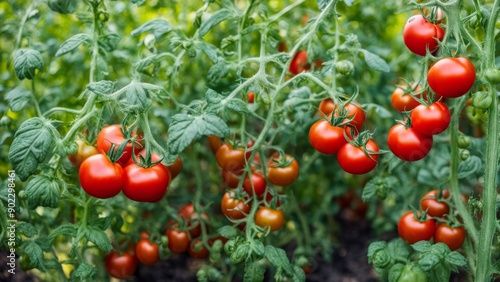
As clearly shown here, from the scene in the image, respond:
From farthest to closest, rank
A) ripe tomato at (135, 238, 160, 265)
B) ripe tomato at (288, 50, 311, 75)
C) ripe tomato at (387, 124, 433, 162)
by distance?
1. ripe tomato at (288, 50, 311, 75)
2. ripe tomato at (135, 238, 160, 265)
3. ripe tomato at (387, 124, 433, 162)

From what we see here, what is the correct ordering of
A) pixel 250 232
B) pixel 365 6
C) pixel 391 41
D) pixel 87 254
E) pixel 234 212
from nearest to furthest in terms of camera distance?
pixel 250 232, pixel 234 212, pixel 87 254, pixel 365 6, pixel 391 41

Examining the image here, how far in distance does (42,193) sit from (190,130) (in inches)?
15.9

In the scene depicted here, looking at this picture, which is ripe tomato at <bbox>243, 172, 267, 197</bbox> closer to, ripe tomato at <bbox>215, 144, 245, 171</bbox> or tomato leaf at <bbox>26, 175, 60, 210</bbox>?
ripe tomato at <bbox>215, 144, 245, 171</bbox>

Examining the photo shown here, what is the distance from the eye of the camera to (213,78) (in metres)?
1.63

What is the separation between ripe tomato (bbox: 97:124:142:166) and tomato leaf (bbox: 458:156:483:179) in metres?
0.98

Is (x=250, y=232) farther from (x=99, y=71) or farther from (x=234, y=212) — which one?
(x=99, y=71)

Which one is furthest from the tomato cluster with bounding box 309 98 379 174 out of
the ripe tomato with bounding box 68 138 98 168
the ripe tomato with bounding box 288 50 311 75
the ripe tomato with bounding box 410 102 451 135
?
the ripe tomato with bounding box 68 138 98 168

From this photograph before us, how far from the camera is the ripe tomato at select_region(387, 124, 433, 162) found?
1.40 meters

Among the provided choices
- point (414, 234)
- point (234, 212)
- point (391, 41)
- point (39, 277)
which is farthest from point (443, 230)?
point (39, 277)

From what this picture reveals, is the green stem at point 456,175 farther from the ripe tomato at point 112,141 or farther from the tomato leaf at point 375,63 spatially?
the ripe tomato at point 112,141

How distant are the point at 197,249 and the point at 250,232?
1.32 feet

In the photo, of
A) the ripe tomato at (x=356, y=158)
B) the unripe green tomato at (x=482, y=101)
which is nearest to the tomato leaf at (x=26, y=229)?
the ripe tomato at (x=356, y=158)

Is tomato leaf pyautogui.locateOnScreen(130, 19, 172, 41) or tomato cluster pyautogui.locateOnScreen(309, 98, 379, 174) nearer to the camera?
tomato cluster pyautogui.locateOnScreen(309, 98, 379, 174)

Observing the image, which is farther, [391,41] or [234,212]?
[391,41]
